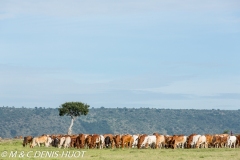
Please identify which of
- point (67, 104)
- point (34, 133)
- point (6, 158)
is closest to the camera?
point (6, 158)

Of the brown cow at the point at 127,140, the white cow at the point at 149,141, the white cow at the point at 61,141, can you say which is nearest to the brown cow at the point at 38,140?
the white cow at the point at 61,141

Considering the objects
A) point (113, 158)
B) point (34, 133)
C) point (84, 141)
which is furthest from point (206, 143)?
point (34, 133)

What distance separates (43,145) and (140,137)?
10.7 m

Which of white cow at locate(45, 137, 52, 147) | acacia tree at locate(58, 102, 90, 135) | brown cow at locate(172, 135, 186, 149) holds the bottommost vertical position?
white cow at locate(45, 137, 52, 147)

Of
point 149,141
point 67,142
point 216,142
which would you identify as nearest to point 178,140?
point 149,141

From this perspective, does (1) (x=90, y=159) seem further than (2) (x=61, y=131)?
No

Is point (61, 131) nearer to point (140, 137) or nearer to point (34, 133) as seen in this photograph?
point (34, 133)

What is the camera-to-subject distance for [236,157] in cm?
4009

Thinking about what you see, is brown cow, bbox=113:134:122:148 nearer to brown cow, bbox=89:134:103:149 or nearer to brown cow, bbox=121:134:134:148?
brown cow, bbox=121:134:134:148

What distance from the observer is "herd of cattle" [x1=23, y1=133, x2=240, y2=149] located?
5562 cm

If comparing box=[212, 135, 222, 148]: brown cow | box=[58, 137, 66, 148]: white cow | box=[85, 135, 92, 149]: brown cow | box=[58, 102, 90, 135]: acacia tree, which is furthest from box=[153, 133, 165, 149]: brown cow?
box=[58, 102, 90, 135]: acacia tree

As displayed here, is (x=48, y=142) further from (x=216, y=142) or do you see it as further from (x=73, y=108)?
(x=73, y=108)

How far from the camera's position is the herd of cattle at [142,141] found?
55625 millimetres

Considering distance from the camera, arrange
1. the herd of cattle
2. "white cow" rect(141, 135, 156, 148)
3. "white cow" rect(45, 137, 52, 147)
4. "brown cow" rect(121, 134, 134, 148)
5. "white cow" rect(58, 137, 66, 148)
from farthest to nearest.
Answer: "white cow" rect(45, 137, 52, 147) → "white cow" rect(58, 137, 66, 148) → "brown cow" rect(121, 134, 134, 148) → the herd of cattle → "white cow" rect(141, 135, 156, 148)
